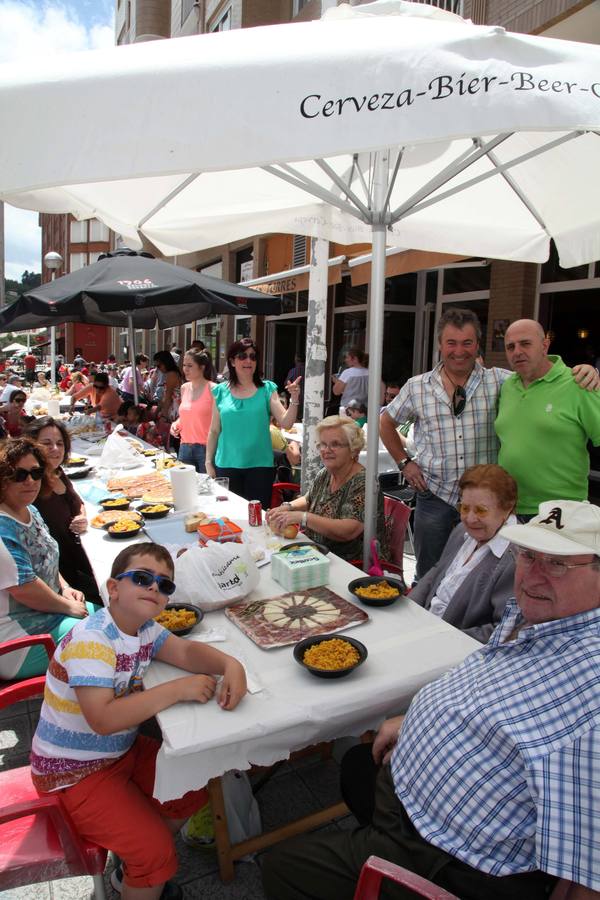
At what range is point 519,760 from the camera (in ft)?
4.34

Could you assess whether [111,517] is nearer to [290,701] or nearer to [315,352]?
[315,352]

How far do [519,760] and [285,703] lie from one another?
24.9 inches

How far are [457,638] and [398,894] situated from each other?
82 cm

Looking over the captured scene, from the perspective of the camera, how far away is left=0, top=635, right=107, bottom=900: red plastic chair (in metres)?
1.57

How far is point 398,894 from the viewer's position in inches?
54.7

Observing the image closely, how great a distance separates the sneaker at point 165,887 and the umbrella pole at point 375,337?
1.50 metres

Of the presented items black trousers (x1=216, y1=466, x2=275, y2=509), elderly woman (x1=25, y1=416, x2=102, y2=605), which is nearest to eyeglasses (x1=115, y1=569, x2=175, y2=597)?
elderly woman (x1=25, y1=416, x2=102, y2=605)

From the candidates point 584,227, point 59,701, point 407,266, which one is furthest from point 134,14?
point 59,701

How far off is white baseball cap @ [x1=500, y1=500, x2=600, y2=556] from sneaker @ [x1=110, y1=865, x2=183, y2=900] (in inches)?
63.6

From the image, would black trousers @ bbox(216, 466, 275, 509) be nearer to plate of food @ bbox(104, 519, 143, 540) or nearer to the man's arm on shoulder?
plate of food @ bbox(104, 519, 143, 540)

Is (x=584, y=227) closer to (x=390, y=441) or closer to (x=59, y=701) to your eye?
(x=390, y=441)

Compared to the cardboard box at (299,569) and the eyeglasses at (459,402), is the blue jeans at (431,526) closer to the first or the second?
the eyeglasses at (459,402)

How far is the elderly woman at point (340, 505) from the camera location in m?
3.02

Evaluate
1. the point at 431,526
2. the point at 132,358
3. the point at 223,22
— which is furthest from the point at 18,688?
the point at 223,22
